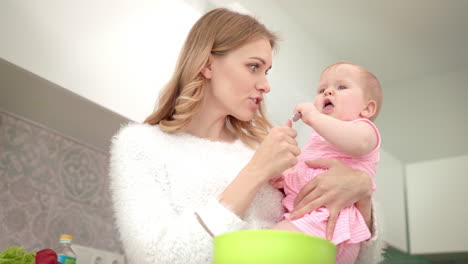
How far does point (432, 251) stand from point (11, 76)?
235cm

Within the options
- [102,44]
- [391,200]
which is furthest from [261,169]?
[391,200]

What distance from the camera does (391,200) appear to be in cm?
288

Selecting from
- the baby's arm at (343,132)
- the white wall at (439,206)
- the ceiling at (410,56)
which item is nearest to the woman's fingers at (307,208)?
the baby's arm at (343,132)

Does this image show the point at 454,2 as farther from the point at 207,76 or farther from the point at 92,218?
the point at 92,218

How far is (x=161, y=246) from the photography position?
885mm

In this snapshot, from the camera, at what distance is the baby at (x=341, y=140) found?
983 millimetres

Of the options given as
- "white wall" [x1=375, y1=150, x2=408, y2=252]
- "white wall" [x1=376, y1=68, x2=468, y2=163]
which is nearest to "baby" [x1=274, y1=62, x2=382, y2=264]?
"white wall" [x1=375, y1=150, x2=408, y2=252]

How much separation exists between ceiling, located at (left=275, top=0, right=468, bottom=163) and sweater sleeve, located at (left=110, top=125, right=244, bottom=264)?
5.68 feet

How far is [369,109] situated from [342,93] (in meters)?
0.09

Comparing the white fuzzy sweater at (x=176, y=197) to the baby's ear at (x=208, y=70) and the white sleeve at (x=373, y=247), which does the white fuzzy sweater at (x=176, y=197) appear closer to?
the white sleeve at (x=373, y=247)

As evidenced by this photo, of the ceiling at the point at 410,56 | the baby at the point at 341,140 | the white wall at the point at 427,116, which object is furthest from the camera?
the white wall at the point at 427,116

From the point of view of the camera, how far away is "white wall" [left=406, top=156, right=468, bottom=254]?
9.06 feet

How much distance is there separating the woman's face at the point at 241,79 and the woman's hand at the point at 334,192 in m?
0.25

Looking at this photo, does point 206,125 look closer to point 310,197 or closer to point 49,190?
point 310,197
